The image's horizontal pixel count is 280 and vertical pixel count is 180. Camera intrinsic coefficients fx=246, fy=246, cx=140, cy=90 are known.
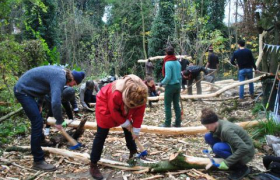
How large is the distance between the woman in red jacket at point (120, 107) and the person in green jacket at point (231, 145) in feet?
2.94

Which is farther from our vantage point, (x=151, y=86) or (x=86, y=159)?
(x=151, y=86)

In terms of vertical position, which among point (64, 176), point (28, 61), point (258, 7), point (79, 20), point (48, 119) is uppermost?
point (79, 20)

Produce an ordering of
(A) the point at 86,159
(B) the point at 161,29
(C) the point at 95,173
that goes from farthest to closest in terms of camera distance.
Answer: (B) the point at 161,29
(A) the point at 86,159
(C) the point at 95,173

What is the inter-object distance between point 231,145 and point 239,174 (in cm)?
45

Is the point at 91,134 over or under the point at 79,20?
under

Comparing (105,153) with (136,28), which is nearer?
(105,153)

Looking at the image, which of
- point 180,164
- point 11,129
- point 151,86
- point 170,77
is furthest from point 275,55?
point 11,129

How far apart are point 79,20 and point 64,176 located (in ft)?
64.8

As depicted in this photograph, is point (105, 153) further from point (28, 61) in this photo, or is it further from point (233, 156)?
point (28, 61)

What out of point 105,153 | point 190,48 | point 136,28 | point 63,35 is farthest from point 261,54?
point 63,35

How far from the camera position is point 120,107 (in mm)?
3129

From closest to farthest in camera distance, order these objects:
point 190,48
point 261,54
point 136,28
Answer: point 261,54, point 190,48, point 136,28

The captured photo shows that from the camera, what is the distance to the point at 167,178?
3.38 metres

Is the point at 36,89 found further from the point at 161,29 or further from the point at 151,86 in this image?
the point at 161,29
